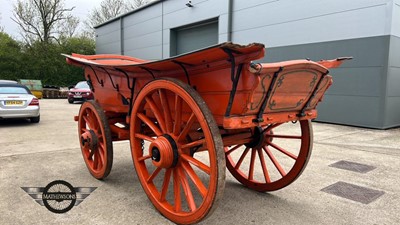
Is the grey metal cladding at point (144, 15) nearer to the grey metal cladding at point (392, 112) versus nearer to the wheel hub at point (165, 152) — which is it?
the grey metal cladding at point (392, 112)

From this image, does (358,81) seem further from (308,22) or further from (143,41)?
(143,41)

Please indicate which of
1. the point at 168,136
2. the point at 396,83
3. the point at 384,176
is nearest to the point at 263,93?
the point at 168,136

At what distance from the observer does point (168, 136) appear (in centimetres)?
267

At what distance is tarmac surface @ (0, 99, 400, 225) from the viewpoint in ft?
9.43

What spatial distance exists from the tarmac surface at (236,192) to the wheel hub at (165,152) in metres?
0.58

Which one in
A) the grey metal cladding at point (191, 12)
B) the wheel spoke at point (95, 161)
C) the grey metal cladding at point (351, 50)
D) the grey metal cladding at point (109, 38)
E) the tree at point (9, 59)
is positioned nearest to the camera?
the wheel spoke at point (95, 161)

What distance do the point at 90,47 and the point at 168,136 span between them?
28587 mm

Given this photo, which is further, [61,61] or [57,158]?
[61,61]

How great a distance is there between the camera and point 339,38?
9602 millimetres

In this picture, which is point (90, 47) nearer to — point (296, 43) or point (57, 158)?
point (296, 43)

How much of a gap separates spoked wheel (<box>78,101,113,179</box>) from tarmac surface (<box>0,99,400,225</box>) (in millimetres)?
198

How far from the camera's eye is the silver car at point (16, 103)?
8.55 metres

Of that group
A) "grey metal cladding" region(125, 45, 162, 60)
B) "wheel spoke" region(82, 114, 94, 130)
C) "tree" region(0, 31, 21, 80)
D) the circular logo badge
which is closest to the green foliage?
"tree" region(0, 31, 21, 80)

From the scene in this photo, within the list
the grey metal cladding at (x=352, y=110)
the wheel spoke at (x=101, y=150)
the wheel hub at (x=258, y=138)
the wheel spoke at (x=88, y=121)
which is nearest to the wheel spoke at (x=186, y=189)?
the wheel hub at (x=258, y=138)
